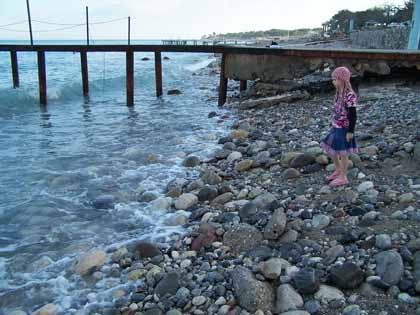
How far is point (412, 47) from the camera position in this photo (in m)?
18.9

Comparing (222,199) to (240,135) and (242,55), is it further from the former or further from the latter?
(242,55)

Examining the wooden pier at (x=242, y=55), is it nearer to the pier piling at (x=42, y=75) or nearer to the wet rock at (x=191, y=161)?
the pier piling at (x=42, y=75)

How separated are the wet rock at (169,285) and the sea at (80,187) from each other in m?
0.38

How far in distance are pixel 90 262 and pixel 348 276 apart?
2628 millimetres

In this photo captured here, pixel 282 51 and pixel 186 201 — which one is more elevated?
pixel 282 51

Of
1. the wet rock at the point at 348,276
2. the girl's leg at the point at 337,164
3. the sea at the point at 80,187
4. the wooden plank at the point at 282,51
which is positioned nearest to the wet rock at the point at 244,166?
the sea at the point at 80,187

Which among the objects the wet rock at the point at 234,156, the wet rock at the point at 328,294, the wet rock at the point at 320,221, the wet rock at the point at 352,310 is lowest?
the wet rock at the point at 234,156

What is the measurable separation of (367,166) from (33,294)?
4.27 meters

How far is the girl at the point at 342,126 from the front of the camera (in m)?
4.97

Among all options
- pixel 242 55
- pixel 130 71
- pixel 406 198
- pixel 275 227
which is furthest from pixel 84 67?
pixel 406 198

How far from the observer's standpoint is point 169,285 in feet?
12.3

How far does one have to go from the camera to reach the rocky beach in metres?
3.18

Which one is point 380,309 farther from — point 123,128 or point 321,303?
point 123,128

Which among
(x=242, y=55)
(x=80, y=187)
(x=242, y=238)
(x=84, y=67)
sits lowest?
(x=80, y=187)
